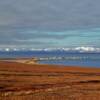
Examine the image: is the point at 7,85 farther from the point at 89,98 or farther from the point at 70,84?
the point at 89,98

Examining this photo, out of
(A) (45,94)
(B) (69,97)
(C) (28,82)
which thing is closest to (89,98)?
(B) (69,97)

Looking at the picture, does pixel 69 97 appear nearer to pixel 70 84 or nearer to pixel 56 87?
pixel 56 87

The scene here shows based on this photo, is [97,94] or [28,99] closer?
[28,99]

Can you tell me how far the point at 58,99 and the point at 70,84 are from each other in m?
8.10

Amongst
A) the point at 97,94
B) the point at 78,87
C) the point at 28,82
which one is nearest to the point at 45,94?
the point at 97,94

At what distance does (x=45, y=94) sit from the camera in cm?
2303

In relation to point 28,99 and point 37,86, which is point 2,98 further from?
point 37,86

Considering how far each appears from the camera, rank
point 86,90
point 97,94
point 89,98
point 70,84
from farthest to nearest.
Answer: point 70,84 → point 86,90 → point 97,94 → point 89,98

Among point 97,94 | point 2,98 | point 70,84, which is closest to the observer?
point 2,98

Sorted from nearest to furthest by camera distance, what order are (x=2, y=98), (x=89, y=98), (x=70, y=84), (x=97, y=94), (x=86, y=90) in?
1. (x=2, y=98)
2. (x=89, y=98)
3. (x=97, y=94)
4. (x=86, y=90)
5. (x=70, y=84)

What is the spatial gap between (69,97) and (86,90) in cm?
407

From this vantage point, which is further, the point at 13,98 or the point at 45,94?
the point at 45,94

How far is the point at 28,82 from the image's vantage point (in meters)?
29.8

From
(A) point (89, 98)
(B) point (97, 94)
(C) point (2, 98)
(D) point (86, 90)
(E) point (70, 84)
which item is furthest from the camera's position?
(E) point (70, 84)
